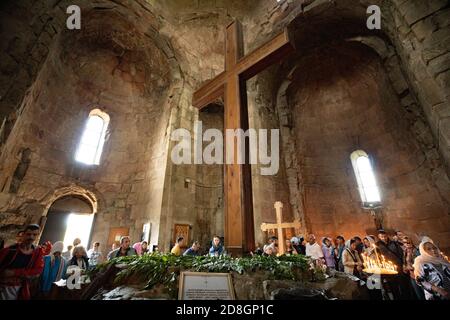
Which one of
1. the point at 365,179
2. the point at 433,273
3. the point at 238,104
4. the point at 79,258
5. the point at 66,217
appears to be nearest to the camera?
the point at 433,273

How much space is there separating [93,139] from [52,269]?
24.6 ft

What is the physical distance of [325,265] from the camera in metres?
3.81

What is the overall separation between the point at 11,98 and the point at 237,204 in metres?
5.86

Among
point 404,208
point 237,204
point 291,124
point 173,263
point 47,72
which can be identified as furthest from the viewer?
point 291,124

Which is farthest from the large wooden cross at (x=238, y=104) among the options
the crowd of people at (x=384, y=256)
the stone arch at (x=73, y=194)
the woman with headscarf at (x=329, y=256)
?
the stone arch at (x=73, y=194)

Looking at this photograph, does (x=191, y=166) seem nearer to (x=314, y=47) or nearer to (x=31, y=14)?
(x=31, y=14)

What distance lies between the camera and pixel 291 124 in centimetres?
1128

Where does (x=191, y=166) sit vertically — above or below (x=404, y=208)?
above

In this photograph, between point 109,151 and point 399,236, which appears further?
point 109,151

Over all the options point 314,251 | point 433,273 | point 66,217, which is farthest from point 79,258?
point 433,273

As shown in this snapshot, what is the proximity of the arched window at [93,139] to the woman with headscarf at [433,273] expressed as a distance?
10388 mm

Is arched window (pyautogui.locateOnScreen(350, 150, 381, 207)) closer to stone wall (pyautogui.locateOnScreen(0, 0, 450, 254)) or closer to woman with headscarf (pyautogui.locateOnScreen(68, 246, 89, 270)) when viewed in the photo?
stone wall (pyautogui.locateOnScreen(0, 0, 450, 254))

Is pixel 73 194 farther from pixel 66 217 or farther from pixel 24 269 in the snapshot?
pixel 24 269
